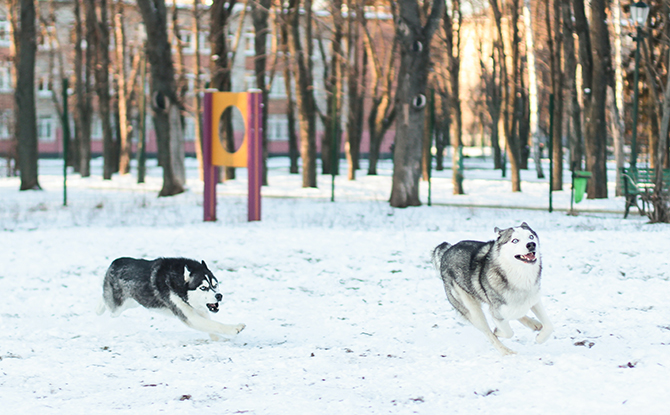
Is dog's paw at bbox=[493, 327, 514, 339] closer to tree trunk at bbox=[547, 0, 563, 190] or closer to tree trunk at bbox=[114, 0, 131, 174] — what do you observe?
tree trunk at bbox=[547, 0, 563, 190]

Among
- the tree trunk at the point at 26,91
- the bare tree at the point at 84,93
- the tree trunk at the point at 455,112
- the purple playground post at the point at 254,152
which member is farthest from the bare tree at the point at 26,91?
the tree trunk at the point at 455,112

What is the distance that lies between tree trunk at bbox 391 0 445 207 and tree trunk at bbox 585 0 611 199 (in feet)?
15.2

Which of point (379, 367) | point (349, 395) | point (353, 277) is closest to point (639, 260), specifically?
point (353, 277)

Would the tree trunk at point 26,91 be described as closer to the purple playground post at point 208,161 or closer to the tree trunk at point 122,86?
the purple playground post at point 208,161

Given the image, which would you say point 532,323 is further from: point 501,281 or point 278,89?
point 278,89

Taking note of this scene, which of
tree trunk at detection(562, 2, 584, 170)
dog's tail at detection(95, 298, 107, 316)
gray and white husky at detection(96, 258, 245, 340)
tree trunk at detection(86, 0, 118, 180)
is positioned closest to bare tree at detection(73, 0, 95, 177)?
tree trunk at detection(86, 0, 118, 180)

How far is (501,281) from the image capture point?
6203mm

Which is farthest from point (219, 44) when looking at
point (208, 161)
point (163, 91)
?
point (208, 161)

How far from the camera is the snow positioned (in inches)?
215

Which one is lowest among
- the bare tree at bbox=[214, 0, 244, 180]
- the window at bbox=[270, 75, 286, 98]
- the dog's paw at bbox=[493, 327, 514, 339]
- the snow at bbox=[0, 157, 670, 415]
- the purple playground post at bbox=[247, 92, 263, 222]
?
the snow at bbox=[0, 157, 670, 415]

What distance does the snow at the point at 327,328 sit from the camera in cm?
547

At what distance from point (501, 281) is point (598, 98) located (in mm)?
15935

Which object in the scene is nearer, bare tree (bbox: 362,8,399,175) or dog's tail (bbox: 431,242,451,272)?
dog's tail (bbox: 431,242,451,272)

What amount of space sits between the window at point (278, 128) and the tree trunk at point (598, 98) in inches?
1854
